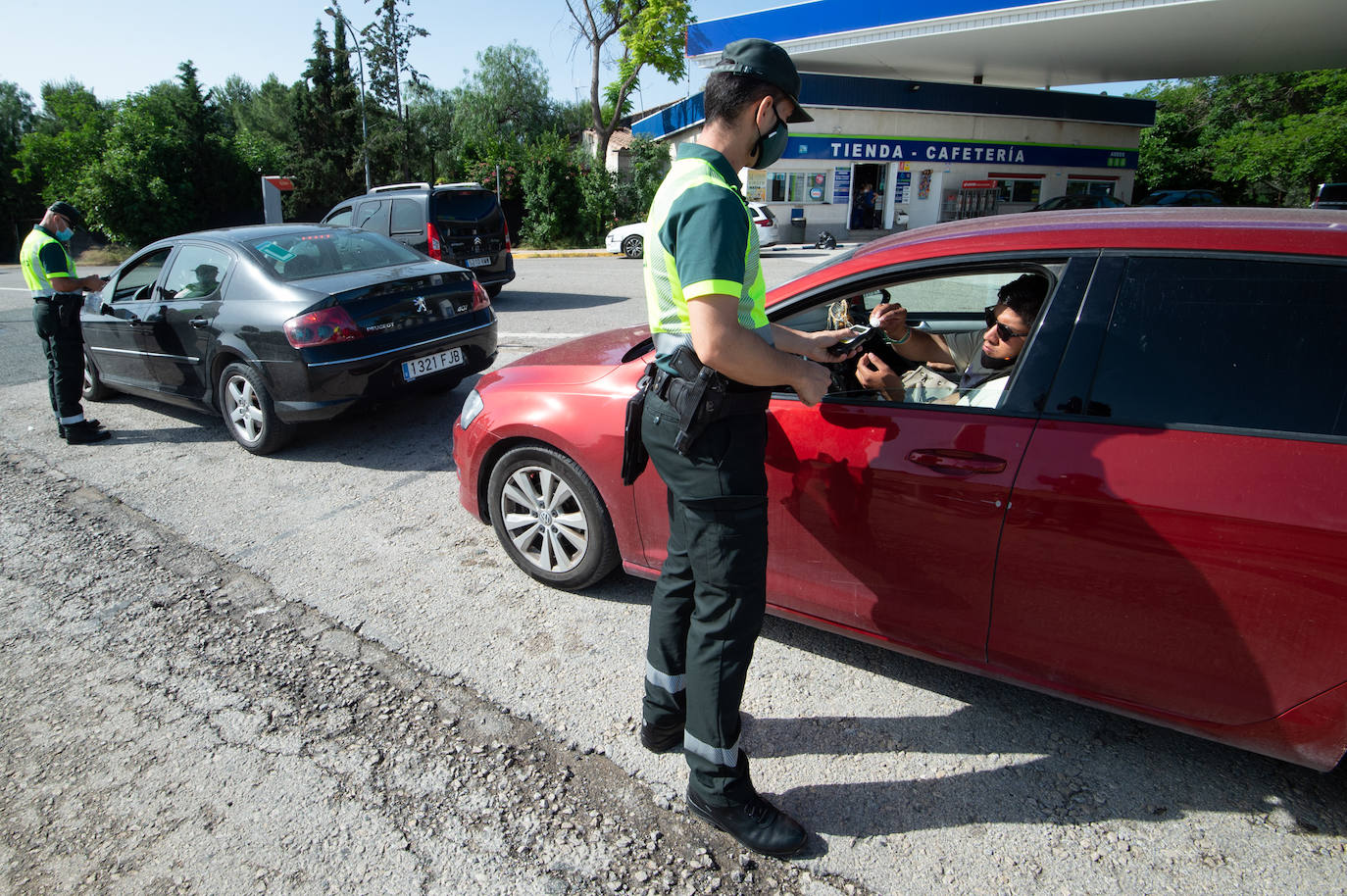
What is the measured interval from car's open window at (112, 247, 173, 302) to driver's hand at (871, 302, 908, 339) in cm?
566

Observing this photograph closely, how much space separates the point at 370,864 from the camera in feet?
6.96

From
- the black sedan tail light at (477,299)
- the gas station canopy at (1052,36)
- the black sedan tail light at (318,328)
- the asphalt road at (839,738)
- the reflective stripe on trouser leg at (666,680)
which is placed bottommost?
the asphalt road at (839,738)

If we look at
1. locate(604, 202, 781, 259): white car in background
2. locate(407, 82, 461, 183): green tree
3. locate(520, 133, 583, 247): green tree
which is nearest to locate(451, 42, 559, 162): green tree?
locate(407, 82, 461, 183): green tree

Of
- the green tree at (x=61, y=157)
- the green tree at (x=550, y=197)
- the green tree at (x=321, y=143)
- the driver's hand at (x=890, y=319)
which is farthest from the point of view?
the green tree at (x=321, y=143)

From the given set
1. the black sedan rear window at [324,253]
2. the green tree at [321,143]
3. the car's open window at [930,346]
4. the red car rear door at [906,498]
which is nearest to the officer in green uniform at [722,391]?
the red car rear door at [906,498]

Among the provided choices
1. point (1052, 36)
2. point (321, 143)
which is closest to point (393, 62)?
point (321, 143)

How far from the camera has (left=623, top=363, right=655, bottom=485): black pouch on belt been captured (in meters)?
2.21

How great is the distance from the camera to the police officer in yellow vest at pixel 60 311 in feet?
18.8

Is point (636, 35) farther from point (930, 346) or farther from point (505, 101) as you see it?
point (930, 346)

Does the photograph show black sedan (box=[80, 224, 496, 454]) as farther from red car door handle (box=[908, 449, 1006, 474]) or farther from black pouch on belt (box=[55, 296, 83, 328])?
red car door handle (box=[908, 449, 1006, 474])

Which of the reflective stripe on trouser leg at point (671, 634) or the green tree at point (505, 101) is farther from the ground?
the green tree at point (505, 101)

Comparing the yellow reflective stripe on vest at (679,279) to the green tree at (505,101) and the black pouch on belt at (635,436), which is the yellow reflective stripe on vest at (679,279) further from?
the green tree at (505,101)

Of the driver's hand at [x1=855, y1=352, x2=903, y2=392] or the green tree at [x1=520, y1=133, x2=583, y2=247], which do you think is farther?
the green tree at [x1=520, y1=133, x2=583, y2=247]

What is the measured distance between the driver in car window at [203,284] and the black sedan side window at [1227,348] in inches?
224
